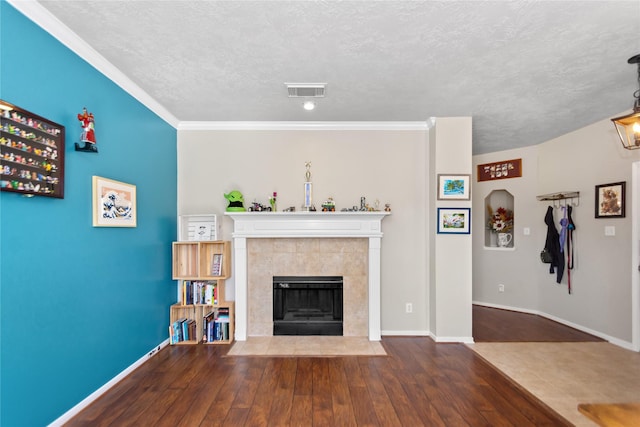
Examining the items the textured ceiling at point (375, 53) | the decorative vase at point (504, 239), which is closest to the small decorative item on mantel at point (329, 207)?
the textured ceiling at point (375, 53)

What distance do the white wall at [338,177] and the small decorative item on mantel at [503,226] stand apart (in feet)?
7.39

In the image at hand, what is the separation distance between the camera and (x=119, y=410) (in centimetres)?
229

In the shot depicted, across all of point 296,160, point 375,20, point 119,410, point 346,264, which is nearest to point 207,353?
point 119,410

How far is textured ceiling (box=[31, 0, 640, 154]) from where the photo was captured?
1.85m

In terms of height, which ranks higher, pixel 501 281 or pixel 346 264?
pixel 346 264

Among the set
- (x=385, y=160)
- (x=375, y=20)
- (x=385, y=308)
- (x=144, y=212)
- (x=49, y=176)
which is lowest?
(x=385, y=308)

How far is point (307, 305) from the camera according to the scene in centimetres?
386

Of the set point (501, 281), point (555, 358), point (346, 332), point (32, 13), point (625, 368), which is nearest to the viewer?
point (32, 13)

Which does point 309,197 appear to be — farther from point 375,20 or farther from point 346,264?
point 375,20

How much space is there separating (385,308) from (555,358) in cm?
179

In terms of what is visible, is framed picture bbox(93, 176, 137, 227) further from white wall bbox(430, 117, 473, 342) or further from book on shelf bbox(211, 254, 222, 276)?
white wall bbox(430, 117, 473, 342)

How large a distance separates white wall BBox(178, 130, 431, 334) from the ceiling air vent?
3.06 ft

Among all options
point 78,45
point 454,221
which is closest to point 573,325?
point 454,221

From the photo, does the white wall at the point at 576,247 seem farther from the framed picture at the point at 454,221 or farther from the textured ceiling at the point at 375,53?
the framed picture at the point at 454,221
